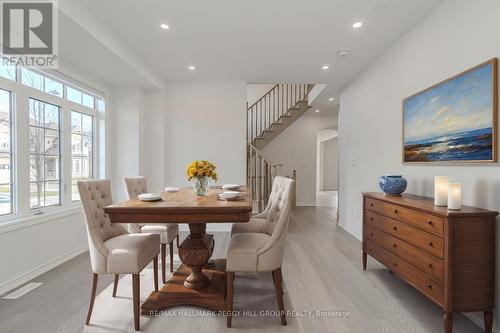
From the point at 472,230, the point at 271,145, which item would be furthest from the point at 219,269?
the point at 271,145

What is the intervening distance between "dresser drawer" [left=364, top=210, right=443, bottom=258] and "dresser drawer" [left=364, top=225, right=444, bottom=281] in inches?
1.7

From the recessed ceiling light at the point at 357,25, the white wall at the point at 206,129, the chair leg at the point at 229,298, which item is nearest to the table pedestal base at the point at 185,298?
the chair leg at the point at 229,298

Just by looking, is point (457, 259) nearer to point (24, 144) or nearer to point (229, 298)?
point (229, 298)

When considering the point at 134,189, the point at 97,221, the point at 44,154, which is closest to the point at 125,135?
the point at 44,154

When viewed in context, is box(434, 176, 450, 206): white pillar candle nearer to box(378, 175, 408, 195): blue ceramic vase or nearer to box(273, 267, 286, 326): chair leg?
box(378, 175, 408, 195): blue ceramic vase

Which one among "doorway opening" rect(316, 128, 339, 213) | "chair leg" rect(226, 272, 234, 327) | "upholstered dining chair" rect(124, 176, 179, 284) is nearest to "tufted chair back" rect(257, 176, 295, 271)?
"chair leg" rect(226, 272, 234, 327)

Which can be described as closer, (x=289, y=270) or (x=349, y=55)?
(x=289, y=270)

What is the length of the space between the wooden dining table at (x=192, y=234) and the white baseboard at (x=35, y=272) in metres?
1.50

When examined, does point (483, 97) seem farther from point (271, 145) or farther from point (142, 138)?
point (271, 145)

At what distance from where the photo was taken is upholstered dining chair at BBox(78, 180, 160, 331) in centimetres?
189

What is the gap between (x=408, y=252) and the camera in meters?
2.19

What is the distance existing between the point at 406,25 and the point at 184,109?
11.9ft

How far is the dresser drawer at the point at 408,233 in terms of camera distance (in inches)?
72.9

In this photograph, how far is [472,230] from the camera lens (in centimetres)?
177
